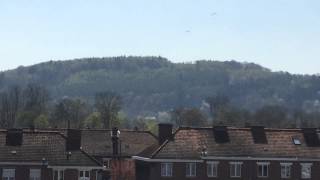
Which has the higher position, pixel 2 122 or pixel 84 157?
pixel 2 122

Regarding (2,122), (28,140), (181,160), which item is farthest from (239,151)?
(2,122)

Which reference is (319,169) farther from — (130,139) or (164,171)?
(130,139)

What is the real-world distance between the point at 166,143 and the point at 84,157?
31.3 feet

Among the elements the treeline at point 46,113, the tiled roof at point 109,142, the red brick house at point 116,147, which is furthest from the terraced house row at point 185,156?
the treeline at point 46,113

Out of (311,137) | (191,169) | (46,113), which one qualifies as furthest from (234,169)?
(46,113)

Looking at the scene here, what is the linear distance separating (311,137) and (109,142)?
24.4 meters

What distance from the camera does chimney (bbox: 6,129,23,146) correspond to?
69.3 meters

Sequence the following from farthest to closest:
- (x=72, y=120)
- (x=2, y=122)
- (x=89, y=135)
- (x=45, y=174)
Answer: (x=72, y=120), (x=2, y=122), (x=89, y=135), (x=45, y=174)

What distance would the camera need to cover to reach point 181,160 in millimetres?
72750

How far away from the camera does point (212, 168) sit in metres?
73.8

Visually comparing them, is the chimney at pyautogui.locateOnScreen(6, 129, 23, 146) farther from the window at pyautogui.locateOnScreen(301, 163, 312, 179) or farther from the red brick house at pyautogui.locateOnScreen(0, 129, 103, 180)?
the window at pyautogui.locateOnScreen(301, 163, 312, 179)

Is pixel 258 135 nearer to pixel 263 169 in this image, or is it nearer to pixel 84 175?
pixel 263 169

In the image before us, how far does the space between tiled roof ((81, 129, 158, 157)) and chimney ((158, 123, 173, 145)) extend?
1143 cm

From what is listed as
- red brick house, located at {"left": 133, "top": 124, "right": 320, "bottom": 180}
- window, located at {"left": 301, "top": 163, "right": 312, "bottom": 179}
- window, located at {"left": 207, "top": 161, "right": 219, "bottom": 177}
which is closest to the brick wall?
red brick house, located at {"left": 133, "top": 124, "right": 320, "bottom": 180}
